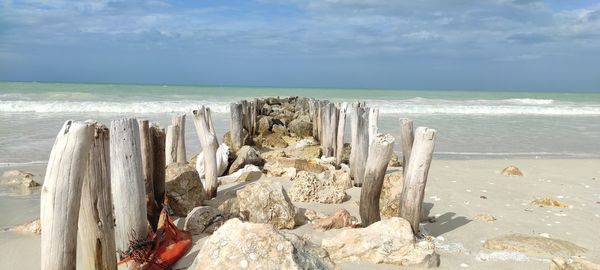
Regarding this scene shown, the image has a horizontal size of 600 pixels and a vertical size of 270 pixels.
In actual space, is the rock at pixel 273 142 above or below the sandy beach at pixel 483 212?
above

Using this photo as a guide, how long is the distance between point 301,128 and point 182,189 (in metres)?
8.51

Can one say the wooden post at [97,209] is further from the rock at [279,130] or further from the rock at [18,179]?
the rock at [279,130]

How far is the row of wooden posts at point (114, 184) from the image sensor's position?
137 inches

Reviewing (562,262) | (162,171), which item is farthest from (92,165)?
(562,262)

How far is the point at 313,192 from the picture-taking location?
287 inches

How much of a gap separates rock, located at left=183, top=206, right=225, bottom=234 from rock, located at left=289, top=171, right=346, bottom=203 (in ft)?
5.83

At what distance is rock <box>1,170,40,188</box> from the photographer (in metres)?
8.30

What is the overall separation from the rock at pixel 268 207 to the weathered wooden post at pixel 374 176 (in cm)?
86

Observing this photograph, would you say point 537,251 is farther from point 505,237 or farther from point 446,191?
point 446,191

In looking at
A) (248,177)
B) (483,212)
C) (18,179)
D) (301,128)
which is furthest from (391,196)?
(301,128)

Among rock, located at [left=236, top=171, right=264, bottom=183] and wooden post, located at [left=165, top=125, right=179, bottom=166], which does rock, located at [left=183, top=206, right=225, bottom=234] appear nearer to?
wooden post, located at [left=165, top=125, right=179, bottom=166]

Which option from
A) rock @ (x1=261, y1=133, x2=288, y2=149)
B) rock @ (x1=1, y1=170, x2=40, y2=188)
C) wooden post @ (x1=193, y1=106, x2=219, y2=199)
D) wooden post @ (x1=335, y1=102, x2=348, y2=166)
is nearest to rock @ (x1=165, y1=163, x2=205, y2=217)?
wooden post @ (x1=193, y1=106, x2=219, y2=199)

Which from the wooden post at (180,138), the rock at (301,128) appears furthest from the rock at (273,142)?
the wooden post at (180,138)

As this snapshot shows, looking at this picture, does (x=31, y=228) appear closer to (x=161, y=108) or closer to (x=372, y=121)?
(x=372, y=121)
